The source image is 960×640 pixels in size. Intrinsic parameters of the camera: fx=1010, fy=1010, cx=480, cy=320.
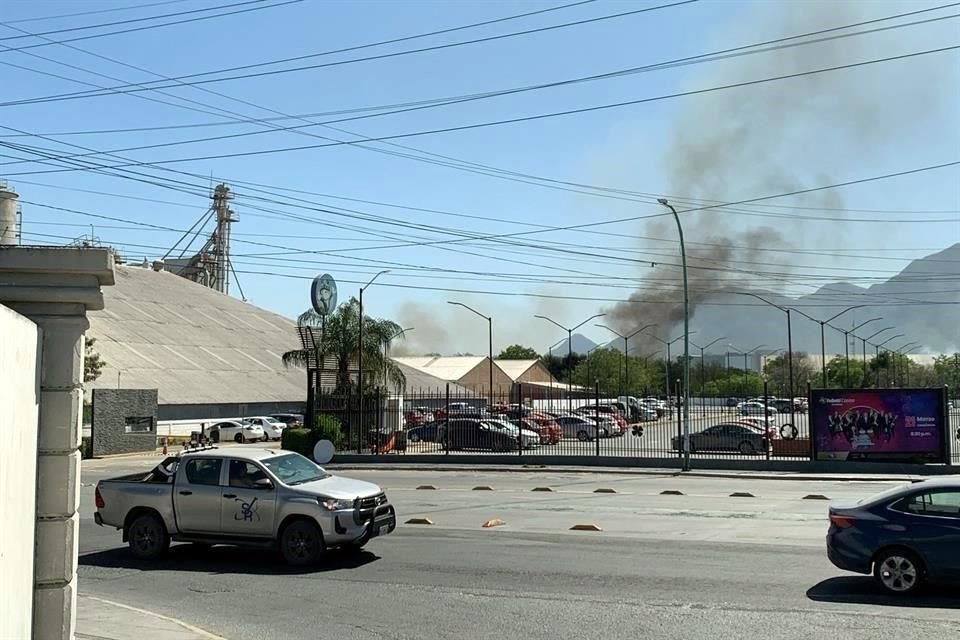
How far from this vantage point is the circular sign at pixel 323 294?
50194 millimetres

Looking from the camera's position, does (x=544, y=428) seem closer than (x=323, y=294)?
Yes

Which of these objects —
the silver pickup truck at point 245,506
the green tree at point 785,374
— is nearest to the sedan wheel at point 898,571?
the silver pickup truck at point 245,506

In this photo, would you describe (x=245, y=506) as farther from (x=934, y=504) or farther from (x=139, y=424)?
(x=139, y=424)

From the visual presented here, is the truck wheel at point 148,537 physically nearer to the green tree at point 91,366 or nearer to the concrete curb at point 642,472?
the concrete curb at point 642,472

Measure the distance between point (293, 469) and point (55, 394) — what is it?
27.3 ft

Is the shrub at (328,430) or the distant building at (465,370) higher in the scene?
the distant building at (465,370)

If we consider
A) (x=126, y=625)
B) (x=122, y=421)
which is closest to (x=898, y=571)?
(x=126, y=625)

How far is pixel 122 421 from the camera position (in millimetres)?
46406

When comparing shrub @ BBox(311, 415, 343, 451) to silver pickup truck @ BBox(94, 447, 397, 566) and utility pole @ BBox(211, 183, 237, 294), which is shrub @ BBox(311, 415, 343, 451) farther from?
utility pole @ BBox(211, 183, 237, 294)

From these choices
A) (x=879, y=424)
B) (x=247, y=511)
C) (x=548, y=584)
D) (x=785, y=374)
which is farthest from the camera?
(x=785, y=374)

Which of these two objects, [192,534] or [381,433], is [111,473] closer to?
[381,433]

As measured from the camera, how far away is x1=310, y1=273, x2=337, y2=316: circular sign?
50.2 m

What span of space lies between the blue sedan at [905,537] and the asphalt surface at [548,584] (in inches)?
11.3

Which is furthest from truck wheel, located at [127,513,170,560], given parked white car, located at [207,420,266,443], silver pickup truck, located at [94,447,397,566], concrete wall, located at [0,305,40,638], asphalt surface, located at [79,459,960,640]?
parked white car, located at [207,420,266,443]
